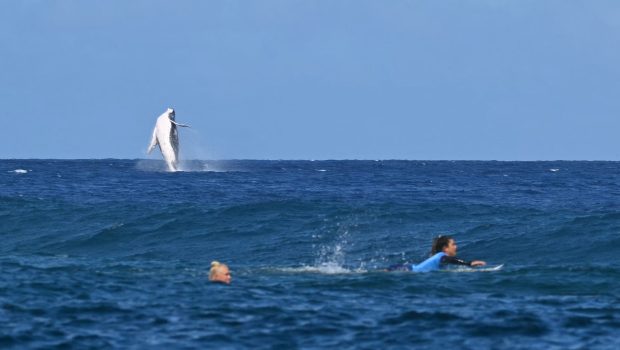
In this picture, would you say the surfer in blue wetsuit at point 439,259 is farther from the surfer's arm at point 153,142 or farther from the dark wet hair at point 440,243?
the surfer's arm at point 153,142

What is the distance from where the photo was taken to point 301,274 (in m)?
20.0

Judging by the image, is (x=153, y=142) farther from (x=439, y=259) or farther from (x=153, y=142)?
(x=439, y=259)

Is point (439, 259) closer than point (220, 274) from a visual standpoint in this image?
No

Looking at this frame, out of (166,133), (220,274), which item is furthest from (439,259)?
(166,133)

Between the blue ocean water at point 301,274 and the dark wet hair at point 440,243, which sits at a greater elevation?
the dark wet hair at point 440,243

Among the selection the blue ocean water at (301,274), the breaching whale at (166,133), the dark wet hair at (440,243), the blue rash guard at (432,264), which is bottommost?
the blue ocean water at (301,274)

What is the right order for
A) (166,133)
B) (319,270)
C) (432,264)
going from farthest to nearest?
(166,133), (319,270), (432,264)

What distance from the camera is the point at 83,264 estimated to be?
22656 millimetres

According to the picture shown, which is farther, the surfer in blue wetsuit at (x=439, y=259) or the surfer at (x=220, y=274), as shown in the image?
the surfer in blue wetsuit at (x=439, y=259)

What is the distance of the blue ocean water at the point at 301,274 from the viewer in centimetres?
1373

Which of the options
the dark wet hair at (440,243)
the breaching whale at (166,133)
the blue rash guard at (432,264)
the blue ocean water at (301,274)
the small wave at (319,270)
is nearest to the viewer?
the blue ocean water at (301,274)

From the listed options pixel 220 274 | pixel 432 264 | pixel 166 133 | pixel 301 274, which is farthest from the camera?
pixel 166 133

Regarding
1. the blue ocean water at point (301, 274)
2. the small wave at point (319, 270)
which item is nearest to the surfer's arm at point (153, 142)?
the blue ocean water at point (301, 274)

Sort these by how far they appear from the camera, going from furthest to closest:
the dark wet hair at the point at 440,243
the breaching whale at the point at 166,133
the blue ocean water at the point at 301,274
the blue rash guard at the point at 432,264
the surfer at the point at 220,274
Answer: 1. the breaching whale at the point at 166,133
2. the dark wet hair at the point at 440,243
3. the blue rash guard at the point at 432,264
4. the surfer at the point at 220,274
5. the blue ocean water at the point at 301,274
